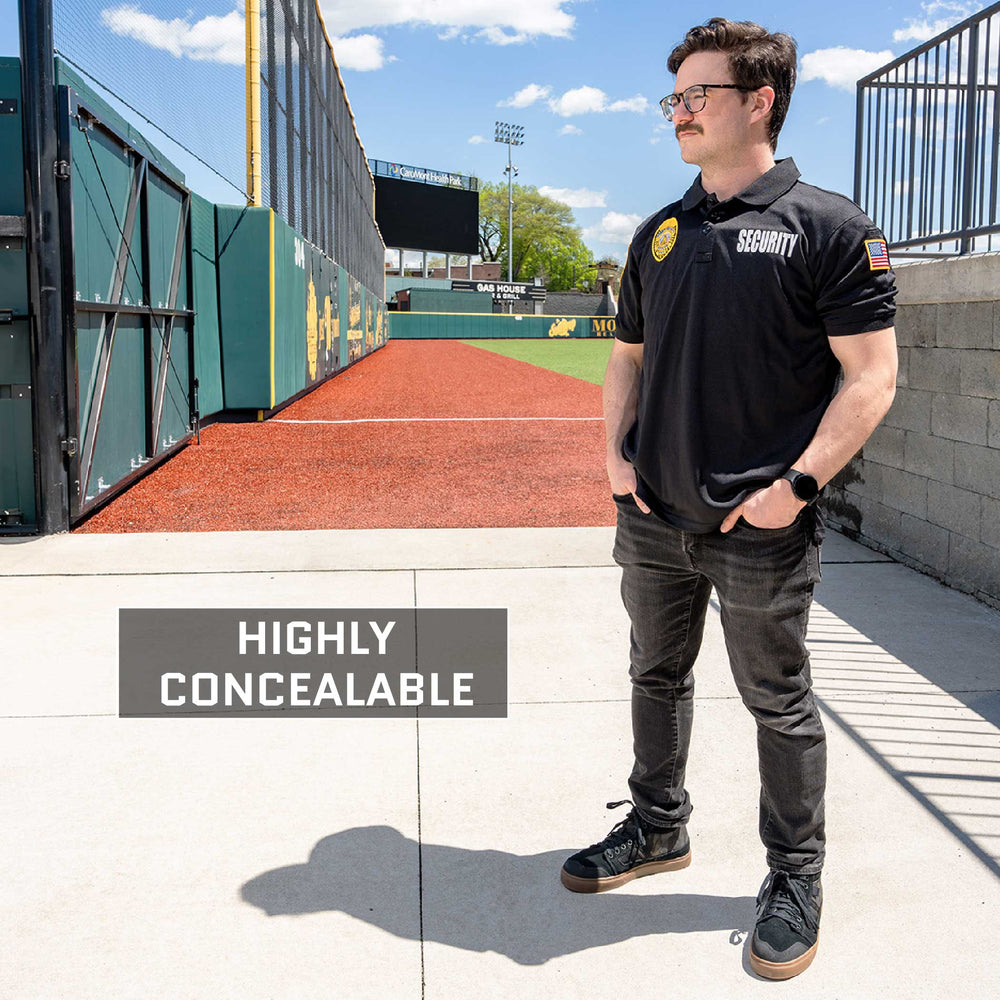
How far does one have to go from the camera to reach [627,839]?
281 cm

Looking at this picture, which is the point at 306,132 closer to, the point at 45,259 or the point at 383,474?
the point at 383,474

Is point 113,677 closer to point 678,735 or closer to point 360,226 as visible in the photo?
point 678,735

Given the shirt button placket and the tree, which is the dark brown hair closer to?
the shirt button placket

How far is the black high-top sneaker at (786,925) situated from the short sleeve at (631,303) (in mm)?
1399

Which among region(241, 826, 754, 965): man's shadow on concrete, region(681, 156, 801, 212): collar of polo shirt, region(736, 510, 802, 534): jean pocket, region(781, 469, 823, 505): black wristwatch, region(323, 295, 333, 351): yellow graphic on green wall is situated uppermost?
region(323, 295, 333, 351): yellow graphic on green wall

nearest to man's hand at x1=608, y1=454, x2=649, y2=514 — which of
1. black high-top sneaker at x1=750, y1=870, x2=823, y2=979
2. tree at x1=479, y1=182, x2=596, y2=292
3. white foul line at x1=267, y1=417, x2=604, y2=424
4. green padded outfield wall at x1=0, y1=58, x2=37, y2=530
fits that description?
black high-top sneaker at x1=750, y1=870, x2=823, y2=979

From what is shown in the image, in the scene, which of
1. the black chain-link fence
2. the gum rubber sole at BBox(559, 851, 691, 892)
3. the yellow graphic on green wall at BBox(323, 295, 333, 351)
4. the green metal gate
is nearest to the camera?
the gum rubber sole at BBox(559, 851, 691, 892)

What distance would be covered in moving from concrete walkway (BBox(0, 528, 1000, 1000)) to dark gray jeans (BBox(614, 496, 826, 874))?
0.97 ft

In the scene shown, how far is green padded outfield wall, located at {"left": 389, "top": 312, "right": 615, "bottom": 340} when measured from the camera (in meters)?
67.5

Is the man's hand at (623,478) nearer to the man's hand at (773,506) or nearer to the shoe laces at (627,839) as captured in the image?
the man's hand at (773,506)

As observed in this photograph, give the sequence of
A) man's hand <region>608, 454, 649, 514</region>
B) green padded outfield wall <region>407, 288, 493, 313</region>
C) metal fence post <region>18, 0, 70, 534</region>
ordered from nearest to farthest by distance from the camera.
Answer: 1. man's hand <region>608, 454, 649, 514</region>
2. metal fence post <region>18, 0, 70, 534</region>
3. green padded outfield wall <region>407, 288, 493, 313</region>

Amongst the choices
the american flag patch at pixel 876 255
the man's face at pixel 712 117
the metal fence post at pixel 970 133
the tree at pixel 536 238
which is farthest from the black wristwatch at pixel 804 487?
the tree at pixel 536 238

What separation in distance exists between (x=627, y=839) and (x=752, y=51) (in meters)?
1.99

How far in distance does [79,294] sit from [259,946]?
227 inches
